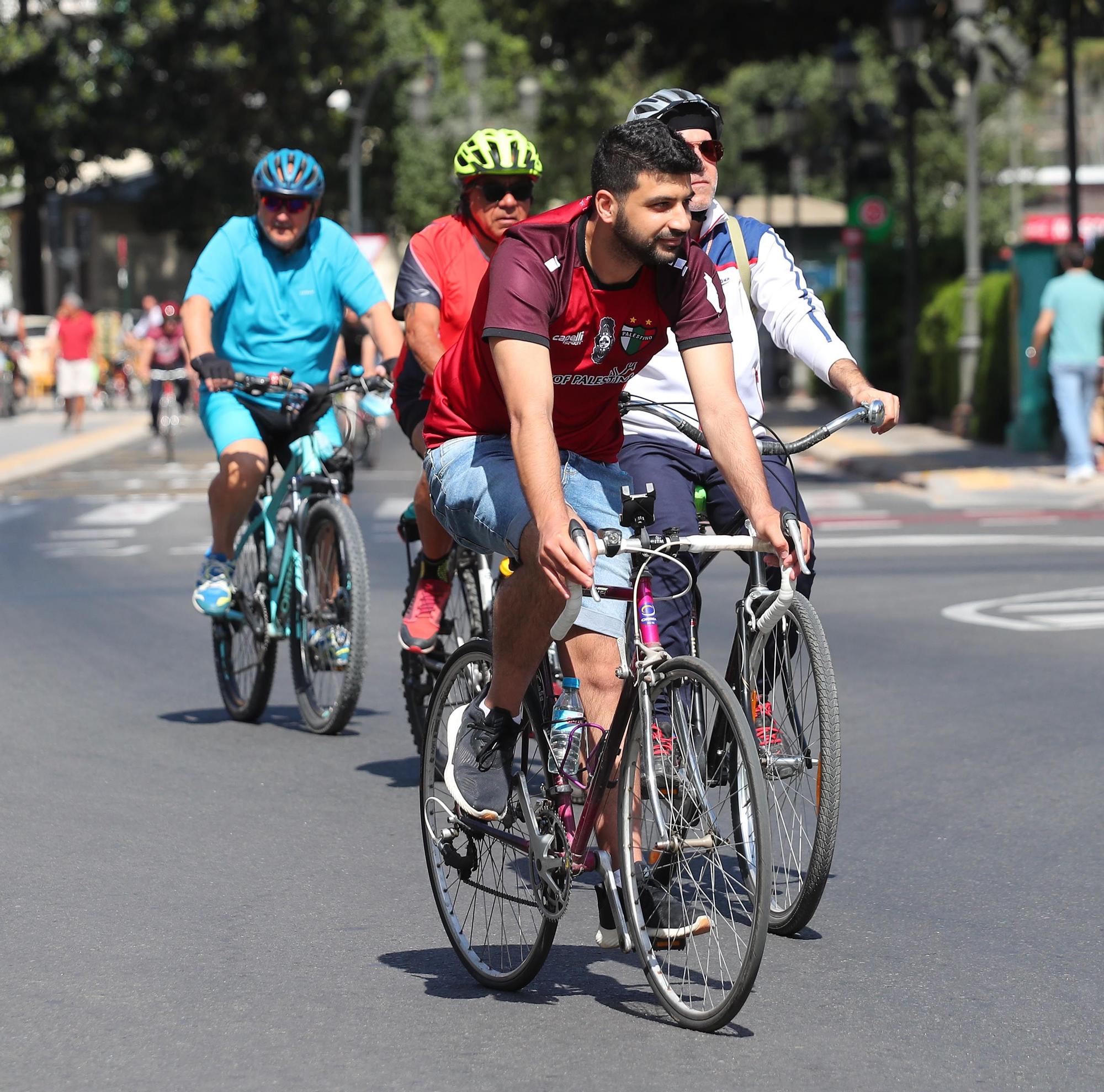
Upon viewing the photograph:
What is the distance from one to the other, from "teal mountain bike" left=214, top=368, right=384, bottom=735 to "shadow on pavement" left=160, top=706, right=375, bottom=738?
8cm

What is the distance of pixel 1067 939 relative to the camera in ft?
16.2

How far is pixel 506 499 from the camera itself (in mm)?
4391

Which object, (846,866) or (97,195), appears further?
(97,195)

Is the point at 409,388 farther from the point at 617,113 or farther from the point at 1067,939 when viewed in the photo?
the point at 617,113

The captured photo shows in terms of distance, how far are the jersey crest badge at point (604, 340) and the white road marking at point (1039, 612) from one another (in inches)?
239

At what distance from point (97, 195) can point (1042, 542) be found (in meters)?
50.0

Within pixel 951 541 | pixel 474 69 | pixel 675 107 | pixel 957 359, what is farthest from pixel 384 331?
pixel 474 69

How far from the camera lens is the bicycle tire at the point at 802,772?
15.1 feet

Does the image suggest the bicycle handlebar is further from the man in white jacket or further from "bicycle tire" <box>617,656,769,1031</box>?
"bicycle tire" <box>617,656,769,1031</box>

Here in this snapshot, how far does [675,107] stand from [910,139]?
820 inches

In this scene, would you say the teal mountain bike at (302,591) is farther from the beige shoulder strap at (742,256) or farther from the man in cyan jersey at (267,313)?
the beige shoulder strap at (742,256)

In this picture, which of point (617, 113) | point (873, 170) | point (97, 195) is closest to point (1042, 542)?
point (873, 170)

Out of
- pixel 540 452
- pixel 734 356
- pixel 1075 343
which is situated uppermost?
pixel 734 356

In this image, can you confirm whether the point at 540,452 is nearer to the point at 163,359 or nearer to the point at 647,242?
the point at 647,242
